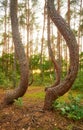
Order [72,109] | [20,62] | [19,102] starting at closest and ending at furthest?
[72,109] → [20,62] → [19,102]

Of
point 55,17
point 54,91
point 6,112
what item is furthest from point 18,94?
point 55,17

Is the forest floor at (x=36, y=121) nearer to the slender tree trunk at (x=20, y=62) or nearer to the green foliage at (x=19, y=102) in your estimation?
the green foliage at (x=19, y=102)

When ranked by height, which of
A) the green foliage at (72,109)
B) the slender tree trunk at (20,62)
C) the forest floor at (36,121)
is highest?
the slender tree trunk at (20,62)

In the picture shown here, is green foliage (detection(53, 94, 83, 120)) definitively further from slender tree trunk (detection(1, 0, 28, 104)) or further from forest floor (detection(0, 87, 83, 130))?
slender tree trunk (detection(1, 0, 28, 104))

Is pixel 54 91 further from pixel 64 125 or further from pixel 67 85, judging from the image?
pixel 64 125

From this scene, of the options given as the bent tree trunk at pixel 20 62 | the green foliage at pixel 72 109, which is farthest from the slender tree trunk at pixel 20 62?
the green foliage at pixel 72 109

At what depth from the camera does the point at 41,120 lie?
266 inches

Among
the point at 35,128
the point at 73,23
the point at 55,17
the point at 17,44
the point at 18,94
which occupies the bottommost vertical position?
the point at 35,128

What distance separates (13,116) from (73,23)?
23.2 meters

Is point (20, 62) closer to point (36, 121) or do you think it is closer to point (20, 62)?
point (20, 62)

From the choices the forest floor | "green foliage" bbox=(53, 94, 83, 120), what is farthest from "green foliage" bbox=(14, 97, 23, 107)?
"green foliage" bbox=(53, 94, 83, 120)

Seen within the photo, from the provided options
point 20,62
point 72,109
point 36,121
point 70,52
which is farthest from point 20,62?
point 72,109

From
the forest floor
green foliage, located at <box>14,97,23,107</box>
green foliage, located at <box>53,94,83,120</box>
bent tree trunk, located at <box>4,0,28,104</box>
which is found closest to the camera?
the forest floor

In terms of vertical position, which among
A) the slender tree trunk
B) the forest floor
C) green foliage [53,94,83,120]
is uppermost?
the slender tree trunk
